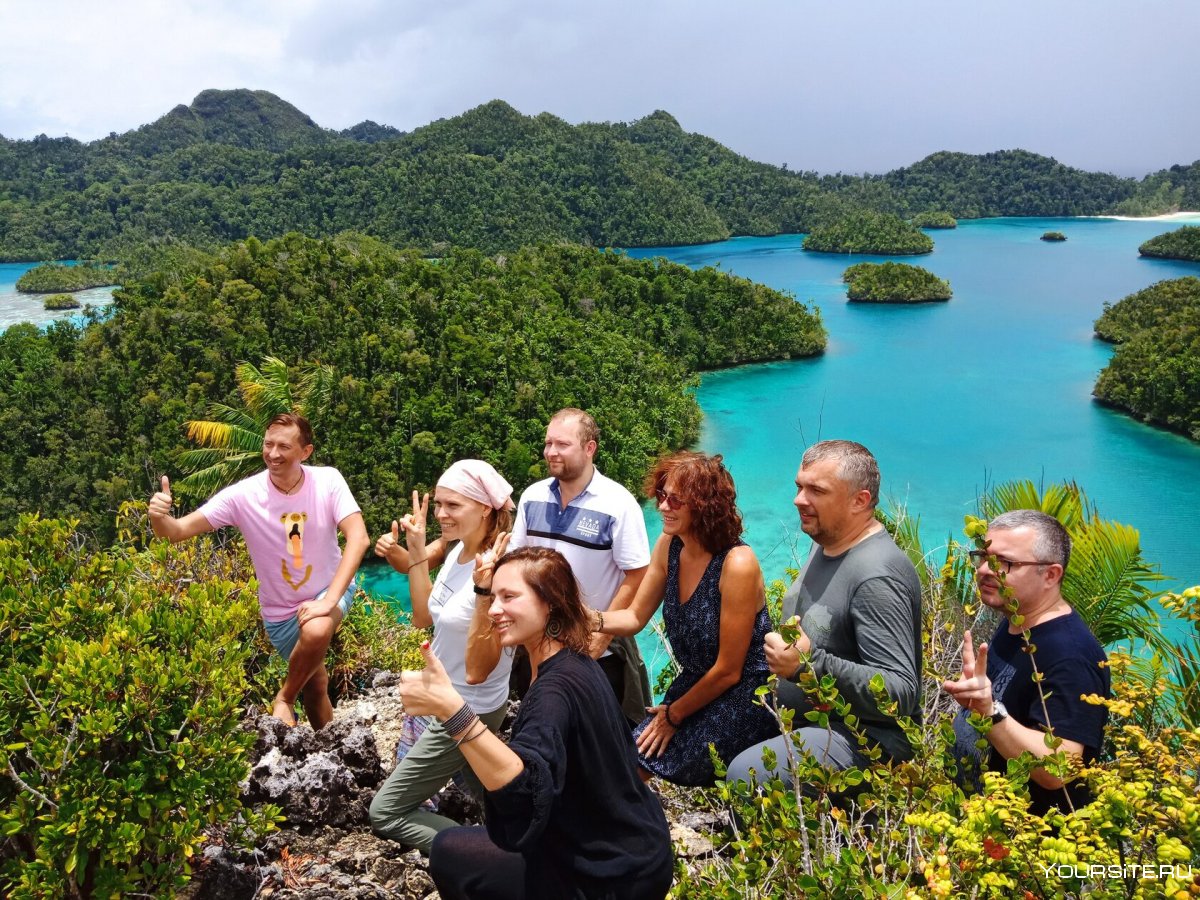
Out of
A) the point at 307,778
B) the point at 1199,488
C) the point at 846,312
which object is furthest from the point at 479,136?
the point at 307,778

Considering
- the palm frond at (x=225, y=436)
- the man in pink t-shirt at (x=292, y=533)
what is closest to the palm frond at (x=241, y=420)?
the palm frond at (x=225, y=436)

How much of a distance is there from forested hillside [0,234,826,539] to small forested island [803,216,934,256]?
60.5 meters

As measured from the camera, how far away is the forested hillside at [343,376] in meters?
27.4

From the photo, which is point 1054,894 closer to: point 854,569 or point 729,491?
point 854,569

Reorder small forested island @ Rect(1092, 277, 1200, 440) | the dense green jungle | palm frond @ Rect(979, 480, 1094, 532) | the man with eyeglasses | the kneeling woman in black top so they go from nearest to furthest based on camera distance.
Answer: the kneeling woman in black top < the dense green jungle < the man with eyeglasses < palm frond @ Rect(979, 480, 1094, 532) < small forested island @ Rect(1092, 277, 1200, 440)

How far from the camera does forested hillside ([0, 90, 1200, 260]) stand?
8894 cm

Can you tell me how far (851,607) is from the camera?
2.81 meters

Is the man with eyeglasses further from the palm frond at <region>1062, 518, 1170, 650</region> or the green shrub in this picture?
the green shrub

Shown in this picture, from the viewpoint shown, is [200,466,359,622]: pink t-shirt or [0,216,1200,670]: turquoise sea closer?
[200,466,359,622]: pink t-shirt

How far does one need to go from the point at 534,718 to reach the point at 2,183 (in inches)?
5538

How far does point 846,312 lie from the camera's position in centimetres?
6469

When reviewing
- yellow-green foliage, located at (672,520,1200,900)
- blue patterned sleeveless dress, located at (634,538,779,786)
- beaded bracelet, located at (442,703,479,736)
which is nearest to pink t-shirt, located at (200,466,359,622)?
blue patterned sleeveless dress, located at (634,538,779,786)

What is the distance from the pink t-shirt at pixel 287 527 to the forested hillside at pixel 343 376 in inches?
844

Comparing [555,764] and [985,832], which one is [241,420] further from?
Result: [985,832]
